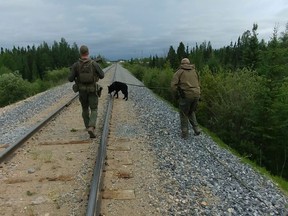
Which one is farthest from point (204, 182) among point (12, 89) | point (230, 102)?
point (12, 89)

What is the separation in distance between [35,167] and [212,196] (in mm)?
3287

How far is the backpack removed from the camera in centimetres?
844

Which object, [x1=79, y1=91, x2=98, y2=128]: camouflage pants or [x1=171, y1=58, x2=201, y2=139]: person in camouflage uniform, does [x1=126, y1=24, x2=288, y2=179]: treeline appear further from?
[x1=79, y1=91, x2=98, y2=128]: camouflage pants

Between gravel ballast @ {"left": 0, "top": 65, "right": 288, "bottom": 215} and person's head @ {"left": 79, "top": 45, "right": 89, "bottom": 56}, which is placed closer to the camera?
gravel ballast @ {"left": 0, "top": 65, "right": 288, "bottom": 215}

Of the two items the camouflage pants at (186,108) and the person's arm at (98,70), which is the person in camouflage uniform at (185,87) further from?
the person's arm at (98,70)

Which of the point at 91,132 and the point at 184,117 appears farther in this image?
the point at 184,117

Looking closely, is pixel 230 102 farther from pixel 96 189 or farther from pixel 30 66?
pixel 30 66

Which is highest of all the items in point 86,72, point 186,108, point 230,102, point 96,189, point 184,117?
point 86,72

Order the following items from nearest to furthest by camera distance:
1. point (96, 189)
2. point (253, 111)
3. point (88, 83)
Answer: point (96, 189) → point (88, 83) → point (253, 111)

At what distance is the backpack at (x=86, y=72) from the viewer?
8438 mm

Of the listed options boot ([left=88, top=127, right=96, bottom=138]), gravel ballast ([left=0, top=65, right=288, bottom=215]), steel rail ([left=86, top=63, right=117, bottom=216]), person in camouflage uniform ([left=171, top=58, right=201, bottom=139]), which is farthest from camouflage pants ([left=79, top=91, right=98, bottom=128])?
person in camouflage uniform ([left=171, top=58, right=201, bottom=139])

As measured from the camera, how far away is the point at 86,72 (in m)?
8.50

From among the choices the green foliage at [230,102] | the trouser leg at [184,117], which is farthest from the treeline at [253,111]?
the trouser leg at [184,117]

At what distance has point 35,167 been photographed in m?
6.48
